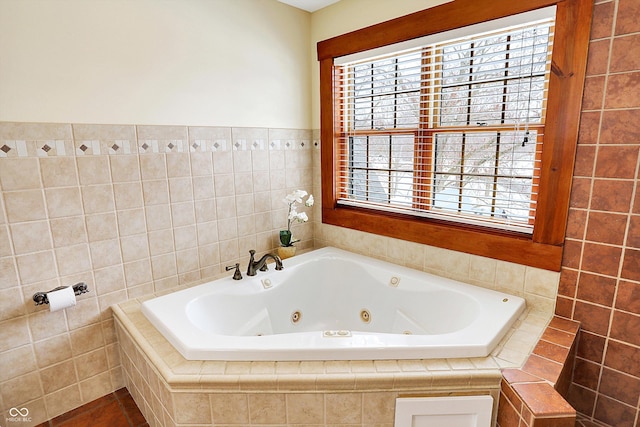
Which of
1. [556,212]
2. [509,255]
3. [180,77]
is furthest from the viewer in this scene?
[180,77]

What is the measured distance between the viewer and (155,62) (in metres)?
1.84

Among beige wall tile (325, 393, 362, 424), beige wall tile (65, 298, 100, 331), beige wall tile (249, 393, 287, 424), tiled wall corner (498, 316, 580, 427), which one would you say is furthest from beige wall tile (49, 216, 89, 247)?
tiled wall corner (498, 316, 580, 427)

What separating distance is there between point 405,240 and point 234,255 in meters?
1.16

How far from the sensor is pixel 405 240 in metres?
2.25

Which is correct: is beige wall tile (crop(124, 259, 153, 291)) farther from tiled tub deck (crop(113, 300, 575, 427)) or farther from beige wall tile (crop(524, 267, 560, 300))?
beige wall tile (crop(524, 267, 560, 300))

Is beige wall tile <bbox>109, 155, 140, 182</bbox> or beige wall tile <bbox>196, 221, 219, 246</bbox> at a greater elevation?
beige wall tile <bbox>109, 155, 140, 182</bbox>

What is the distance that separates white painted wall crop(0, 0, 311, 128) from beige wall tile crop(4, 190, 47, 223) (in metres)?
0.33

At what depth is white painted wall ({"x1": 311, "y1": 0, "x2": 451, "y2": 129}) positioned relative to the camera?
2027mm

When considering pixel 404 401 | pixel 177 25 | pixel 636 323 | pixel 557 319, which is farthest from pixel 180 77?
pixel 636 323

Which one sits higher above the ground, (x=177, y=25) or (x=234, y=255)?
(x=177, y=25)

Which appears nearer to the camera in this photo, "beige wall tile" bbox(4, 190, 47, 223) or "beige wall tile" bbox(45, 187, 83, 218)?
"beige wall tile" bbox(4, 190, 47, 223)

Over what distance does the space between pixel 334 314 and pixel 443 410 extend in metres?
1.18

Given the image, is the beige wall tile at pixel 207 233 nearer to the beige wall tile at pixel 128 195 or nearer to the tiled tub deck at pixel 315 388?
the beige wall tile at pixel 128 195

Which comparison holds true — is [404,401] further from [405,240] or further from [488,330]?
[405,240]
